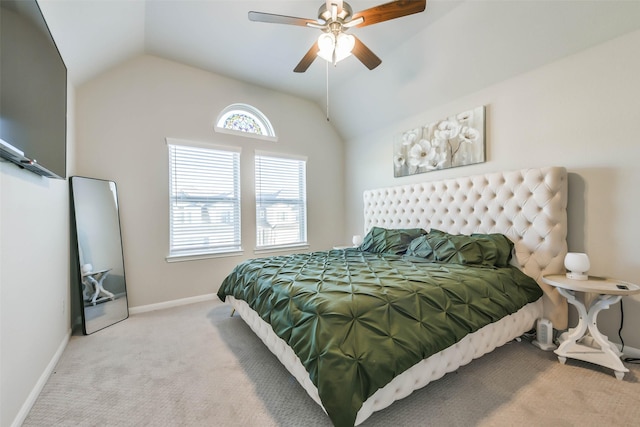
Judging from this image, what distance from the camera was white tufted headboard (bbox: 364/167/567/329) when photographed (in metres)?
2.32

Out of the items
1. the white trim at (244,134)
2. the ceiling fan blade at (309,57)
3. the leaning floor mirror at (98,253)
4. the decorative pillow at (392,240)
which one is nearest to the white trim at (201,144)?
the white trim at (244,134)

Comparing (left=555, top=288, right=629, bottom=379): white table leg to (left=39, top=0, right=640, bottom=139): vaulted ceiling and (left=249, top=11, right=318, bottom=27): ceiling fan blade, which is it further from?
(left=249, top=11, right=318, bottom=27): ceiling fan blade

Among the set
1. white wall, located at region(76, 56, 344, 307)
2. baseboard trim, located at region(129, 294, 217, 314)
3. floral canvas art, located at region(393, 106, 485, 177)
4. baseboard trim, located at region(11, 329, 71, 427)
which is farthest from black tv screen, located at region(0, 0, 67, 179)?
floral canvas art, located at region(393, 106, 485, 177)

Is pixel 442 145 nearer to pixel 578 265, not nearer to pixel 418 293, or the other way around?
pixel 578 265

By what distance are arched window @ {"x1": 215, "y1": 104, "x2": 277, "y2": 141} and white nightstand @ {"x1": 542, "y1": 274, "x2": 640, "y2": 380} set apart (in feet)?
12.6

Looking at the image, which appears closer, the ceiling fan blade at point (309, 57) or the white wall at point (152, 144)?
the ceiling fan blade at point (309, 57)

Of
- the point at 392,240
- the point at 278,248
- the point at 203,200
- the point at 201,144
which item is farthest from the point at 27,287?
the point at 392,240

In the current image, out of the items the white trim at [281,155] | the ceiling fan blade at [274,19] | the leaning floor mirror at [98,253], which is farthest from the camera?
the white trim at [281,155]

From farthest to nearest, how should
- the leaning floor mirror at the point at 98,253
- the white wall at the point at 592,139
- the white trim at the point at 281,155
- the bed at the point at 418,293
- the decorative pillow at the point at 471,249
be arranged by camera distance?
the white trim at the point at 281,155 < the leaning floor mirror at the point at 98,253 < the decorative pillow at the point at 471,249 < the white wall at the point at 592,139 < the bed at the point at 418,293

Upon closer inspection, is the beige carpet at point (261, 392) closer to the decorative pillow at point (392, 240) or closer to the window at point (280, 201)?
the decorative pillow at point (392, 240)

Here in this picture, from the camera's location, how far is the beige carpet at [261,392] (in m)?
1.49

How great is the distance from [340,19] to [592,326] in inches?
120

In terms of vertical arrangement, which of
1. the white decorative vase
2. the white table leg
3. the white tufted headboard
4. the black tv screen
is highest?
the black tv screen

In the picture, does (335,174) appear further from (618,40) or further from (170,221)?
(618,40)
